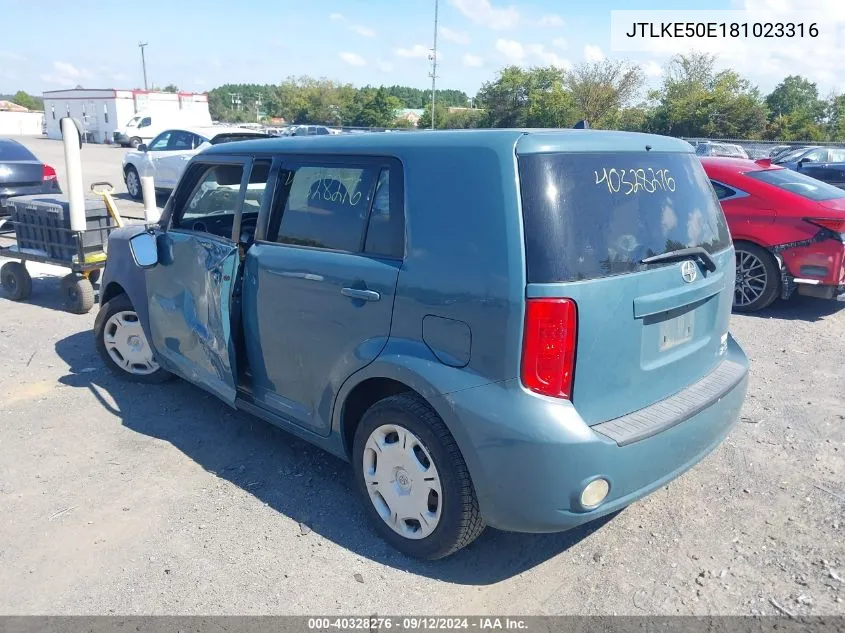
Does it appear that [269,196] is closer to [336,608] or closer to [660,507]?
[336,608]

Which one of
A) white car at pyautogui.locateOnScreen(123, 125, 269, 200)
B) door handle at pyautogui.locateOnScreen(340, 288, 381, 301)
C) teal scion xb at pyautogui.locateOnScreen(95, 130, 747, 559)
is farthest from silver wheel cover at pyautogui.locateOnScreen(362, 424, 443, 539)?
white car at pyautogui.locateOnScreen(123, 125, 269, 200)

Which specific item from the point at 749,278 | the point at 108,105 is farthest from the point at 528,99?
the point at 749,278

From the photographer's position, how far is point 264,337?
12.4 feet

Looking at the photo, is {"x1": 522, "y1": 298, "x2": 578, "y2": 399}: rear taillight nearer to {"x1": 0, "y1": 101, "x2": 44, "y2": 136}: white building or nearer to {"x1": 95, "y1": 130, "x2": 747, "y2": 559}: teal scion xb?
{"x1": 95, "y1": 130, "x2": 747, "y2": 559}: teal scion xb

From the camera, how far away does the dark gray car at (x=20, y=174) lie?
35.4ft

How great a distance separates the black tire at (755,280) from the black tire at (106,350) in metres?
5.75

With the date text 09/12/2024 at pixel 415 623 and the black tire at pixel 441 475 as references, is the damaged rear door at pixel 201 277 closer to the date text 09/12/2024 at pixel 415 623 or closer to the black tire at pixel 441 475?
the black tire at pixel 441 475

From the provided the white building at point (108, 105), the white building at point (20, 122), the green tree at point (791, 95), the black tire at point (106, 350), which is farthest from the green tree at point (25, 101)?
the black tire at point (106, 350)

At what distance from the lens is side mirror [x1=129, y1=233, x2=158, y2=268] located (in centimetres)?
440

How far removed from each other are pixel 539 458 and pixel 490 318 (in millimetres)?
560

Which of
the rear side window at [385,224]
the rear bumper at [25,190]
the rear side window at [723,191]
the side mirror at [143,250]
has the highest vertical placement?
the rear side window at [385,224]

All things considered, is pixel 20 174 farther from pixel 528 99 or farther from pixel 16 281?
pixel 528 99

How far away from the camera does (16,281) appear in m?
7.59

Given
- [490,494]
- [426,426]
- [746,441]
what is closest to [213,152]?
[426,426]
